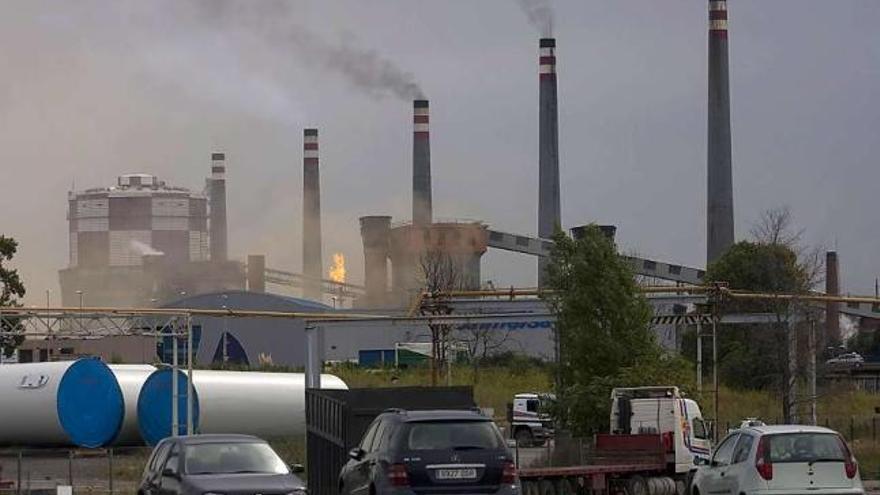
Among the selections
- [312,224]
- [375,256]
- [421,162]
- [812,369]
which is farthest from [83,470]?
[312,224]

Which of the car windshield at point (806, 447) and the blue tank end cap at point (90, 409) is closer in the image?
the car windshield at point (806, 447)

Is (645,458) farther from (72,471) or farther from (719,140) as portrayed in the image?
(719,140)

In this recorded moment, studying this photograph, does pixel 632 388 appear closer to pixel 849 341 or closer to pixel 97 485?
pixel 97 485

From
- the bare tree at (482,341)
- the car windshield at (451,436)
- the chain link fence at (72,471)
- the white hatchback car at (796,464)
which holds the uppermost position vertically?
the car windshield at (451,436)

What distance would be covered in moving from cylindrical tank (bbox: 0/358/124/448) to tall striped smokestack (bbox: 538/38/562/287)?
64.2 metres

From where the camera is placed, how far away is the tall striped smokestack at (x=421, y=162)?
135875 millimetres

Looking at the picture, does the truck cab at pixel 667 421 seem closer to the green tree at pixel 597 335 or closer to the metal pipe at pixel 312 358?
the green tree at pixel 597 335

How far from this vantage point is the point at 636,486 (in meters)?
39.2

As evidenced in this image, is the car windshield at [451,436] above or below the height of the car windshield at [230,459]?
above

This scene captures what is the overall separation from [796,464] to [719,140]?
8926 centimetres

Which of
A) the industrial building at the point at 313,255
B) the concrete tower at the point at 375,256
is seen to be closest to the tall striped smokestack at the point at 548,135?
the industrial building at the point at 313,255

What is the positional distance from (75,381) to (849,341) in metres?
83.8

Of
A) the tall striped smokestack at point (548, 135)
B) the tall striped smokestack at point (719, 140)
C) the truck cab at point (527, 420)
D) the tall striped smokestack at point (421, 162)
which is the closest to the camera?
the truck cab at point (527, 420)

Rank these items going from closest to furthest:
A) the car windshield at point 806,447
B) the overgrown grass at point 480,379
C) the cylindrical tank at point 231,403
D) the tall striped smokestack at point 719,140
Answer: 1. the car windshield at point 806,447
2. the cylindrical tank at point 231,403
3. the overgrown grass at point 480,379
4. the tall striped smokestack at point 719,140
